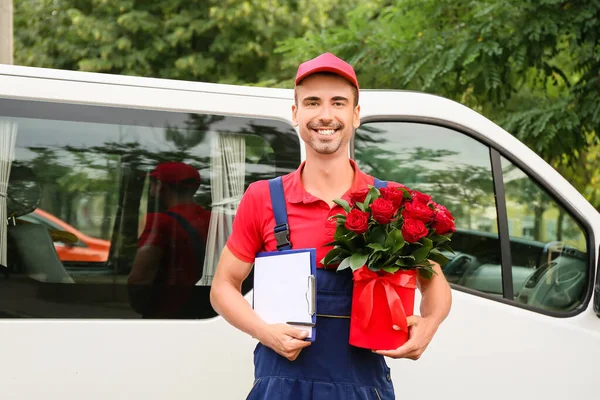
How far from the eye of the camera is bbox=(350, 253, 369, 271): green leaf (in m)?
2.22

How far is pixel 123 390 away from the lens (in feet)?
10.4

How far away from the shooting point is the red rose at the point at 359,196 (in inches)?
91.7

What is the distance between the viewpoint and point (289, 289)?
7.68 feet

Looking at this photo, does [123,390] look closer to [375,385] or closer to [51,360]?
[51,360]

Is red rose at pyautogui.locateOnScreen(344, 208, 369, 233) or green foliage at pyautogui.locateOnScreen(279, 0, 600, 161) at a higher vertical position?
green foliage at pyautogui.locateOnScreen(279, 0, 600, 161)

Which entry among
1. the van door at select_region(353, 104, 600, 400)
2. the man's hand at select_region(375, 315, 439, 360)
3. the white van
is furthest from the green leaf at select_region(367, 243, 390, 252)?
the van door at select_region(353, 104, 600, 400)

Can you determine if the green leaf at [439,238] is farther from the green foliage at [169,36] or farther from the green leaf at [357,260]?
the green foliage at [169,36]

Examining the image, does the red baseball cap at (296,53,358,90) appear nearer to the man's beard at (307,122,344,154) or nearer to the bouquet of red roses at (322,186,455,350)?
the man's beard at (307,122,344,154)

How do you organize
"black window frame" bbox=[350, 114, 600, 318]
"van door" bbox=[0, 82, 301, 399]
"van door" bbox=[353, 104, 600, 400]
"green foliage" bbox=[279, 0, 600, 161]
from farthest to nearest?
"green foliage" bbox=[279, 0, 600, 161], "black window frame" bbox=[350, 114, 600, 318], "van door" bbox=[353, 104, 600, 400], "van door" bbox=[0, 82, 301, 399]

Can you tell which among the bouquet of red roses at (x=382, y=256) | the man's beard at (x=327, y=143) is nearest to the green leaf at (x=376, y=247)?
the bouquet of red roses at (x=382, y=256)

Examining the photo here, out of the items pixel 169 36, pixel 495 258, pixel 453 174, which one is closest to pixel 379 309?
pixel 495 258

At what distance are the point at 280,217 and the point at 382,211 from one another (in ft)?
1.13

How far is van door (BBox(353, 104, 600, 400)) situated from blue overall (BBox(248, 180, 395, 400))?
1.10m

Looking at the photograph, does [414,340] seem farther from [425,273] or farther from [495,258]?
[495,258]
